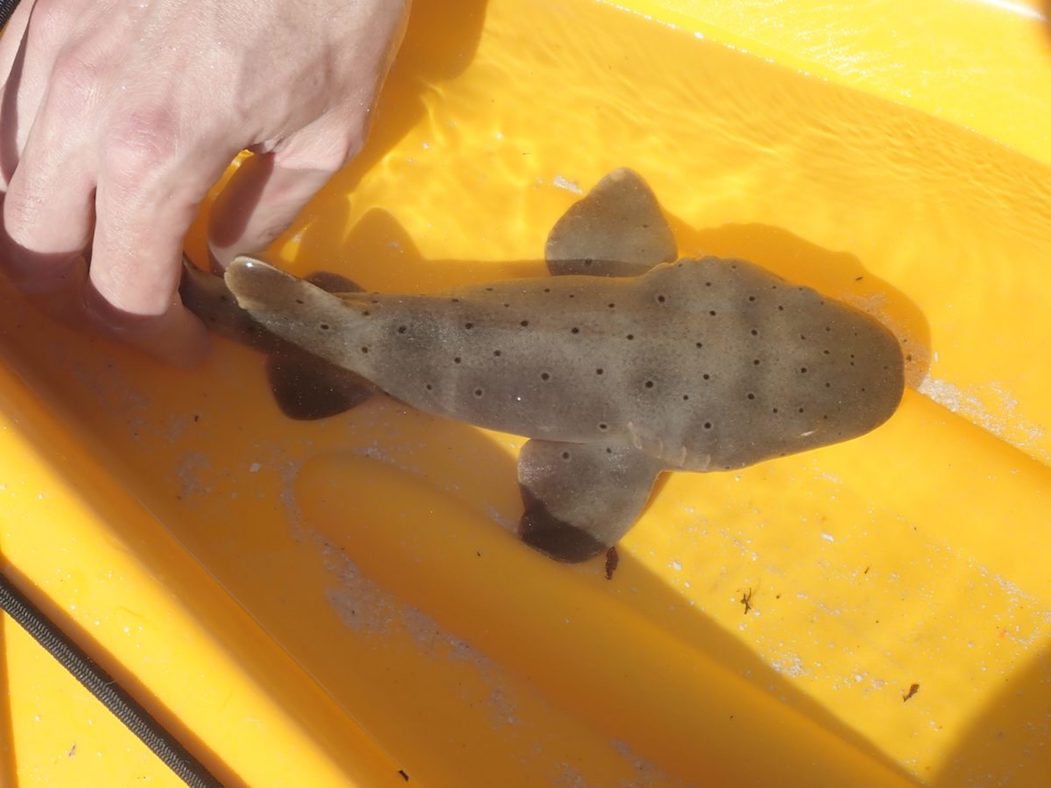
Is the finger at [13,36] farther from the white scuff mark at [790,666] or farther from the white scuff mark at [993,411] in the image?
the white scuff mark at [993,411]

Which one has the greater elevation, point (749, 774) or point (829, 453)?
point (829, 453)

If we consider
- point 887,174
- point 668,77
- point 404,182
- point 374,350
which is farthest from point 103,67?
point 887,174

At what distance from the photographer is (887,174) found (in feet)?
13.0

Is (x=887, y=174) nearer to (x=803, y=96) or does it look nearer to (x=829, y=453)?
(x=803, y=96)

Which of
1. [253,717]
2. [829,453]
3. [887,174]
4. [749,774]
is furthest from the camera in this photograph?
[887,174]

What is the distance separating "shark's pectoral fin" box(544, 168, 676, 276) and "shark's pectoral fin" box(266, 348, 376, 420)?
1099mm

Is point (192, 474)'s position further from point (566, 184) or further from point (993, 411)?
point (993, 411)

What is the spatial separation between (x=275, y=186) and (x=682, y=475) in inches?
84.8

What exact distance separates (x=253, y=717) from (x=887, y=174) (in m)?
3.71

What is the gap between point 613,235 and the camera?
3709 millimetres

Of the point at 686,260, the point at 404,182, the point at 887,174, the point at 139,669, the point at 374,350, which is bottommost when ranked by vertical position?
the point at 139,669

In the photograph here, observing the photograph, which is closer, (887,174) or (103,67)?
(103,67)

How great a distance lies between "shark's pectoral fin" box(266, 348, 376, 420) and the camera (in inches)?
135

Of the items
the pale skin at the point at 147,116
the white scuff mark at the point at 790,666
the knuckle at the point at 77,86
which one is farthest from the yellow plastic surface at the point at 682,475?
the knuckle at the point at 77,86
